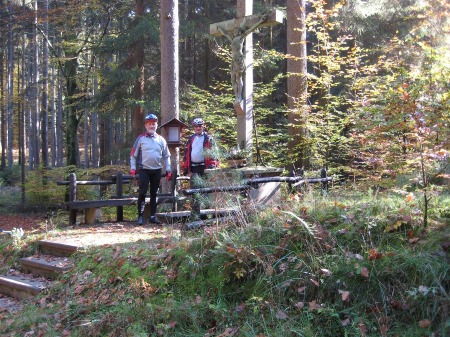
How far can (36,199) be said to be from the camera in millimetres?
16406

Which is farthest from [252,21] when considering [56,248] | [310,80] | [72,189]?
[56,248]

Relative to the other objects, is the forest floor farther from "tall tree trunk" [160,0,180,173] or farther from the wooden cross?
"tall tree trunk" [160,0,180,173]

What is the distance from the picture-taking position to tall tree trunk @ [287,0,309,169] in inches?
509

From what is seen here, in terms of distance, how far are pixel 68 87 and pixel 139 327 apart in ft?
56.9

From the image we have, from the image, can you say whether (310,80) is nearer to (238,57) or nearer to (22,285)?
(238,57)

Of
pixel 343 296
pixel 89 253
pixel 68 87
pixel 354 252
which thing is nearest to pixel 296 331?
pixel 343 296

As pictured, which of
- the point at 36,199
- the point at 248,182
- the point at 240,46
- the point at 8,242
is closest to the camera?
the point at 248,182

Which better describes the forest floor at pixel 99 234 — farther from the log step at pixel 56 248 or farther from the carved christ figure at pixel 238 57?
the carved christ figure at pixel 238 57

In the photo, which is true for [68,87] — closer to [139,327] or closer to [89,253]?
[89,253]

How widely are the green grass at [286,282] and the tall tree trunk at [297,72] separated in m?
7.00

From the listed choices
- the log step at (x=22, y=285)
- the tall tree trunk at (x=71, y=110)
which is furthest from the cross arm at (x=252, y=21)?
the tall tree trunk at (x=71, y=110)

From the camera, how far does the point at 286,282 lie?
4.39 m

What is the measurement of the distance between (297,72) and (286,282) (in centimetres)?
978

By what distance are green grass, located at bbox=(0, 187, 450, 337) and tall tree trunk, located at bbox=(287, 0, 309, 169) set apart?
276 inches
